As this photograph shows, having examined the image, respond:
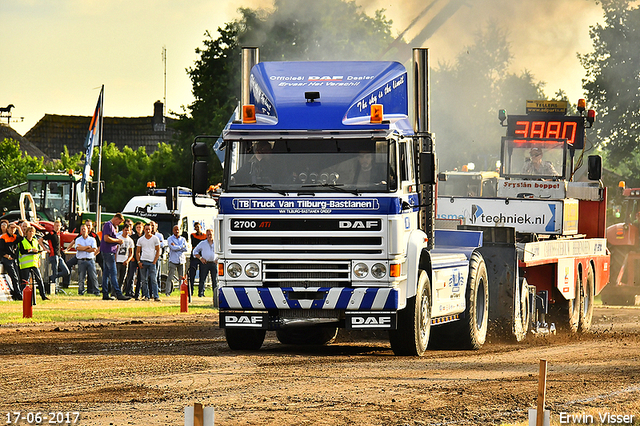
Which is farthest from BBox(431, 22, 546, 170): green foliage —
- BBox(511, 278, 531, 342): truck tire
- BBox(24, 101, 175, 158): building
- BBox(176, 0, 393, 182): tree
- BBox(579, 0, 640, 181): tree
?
BBox(511, 278, 531, 342): truck tire

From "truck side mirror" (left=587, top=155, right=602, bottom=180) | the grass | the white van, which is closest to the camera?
the grass

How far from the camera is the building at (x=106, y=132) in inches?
3760

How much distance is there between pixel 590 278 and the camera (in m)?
21.1

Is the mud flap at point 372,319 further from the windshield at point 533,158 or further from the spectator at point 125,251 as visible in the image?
the spectator at point 125,251

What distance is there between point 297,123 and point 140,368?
3.42m

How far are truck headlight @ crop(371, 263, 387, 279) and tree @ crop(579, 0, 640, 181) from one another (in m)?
47.4

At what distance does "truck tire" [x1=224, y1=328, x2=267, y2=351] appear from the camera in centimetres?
1409

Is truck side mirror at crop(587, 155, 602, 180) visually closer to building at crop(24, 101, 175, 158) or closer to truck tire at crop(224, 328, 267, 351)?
truck tire at crop(224, 328, 267, 351)

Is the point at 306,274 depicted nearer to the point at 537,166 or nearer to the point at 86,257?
the point at 537,166

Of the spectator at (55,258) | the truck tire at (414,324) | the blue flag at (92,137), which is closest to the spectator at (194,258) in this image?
the spectator at (55,258)

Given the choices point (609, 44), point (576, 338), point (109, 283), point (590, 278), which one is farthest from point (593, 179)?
point (609, 44)

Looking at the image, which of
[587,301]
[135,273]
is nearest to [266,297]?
[587,301]

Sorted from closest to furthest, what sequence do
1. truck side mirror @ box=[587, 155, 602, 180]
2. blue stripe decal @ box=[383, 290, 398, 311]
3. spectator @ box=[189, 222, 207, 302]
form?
blue stripe decal @ box=[383, 290, 398, 311] → truck side mirror @ box=[587, 155, 602, 180] → spectator @ box=[189, 222, 207, 302]

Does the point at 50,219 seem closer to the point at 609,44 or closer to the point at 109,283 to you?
the point at 109,283
